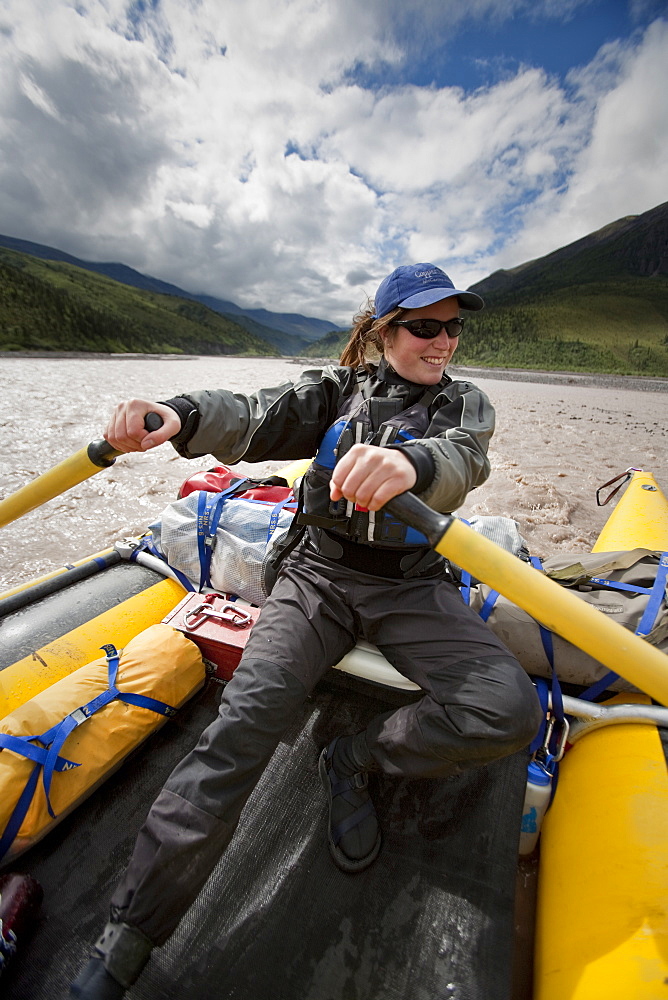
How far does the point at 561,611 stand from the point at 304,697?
101 centimetres

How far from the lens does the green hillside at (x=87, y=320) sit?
157ft

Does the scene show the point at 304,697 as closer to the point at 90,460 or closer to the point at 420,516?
the point at 420,516

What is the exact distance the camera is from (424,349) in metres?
2.11

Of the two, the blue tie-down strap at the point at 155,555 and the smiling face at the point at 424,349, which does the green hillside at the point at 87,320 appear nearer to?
the blue tie-down strap at the point at 155,555

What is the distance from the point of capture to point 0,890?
56.4 inches

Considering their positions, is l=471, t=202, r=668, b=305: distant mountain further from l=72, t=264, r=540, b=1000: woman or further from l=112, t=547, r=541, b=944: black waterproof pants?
l=112, t=547, r=541, b=944: black waterproof pants

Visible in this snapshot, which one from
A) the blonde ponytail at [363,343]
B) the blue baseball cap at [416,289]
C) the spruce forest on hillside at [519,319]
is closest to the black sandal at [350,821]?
the blonde ponytail at [363,343]

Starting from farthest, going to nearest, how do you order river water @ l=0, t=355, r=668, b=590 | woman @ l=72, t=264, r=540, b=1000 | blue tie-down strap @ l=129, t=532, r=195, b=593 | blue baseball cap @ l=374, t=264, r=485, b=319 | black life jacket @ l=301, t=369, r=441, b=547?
river water @ l=0, t=355, r=668, b=590 → blue tie-down strap @ l=129, t=532, r=195, b=593 → blue baseball cap @ l=374, t=264, r=485, b=319 → black life jacket @ l=301, t=369, r=441, b=547 → woman @ l=72, t=264, r=540, b=1000

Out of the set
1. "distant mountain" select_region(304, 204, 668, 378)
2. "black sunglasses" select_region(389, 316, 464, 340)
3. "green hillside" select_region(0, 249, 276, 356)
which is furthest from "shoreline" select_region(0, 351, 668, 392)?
"black sunglasses" select_region(389, 316, 464, 340)

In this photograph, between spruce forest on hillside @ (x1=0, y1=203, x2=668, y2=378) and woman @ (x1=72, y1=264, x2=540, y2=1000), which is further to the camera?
spruce forest on hillside @ (x1=0, y1=203, x2=668, y2=378)

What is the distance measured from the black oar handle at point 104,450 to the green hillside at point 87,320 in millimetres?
46196

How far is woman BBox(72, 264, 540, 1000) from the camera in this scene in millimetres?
1355

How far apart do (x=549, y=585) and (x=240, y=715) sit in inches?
44.7

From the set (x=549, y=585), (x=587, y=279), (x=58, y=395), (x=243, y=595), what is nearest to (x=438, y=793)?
(x=549, y=585)
